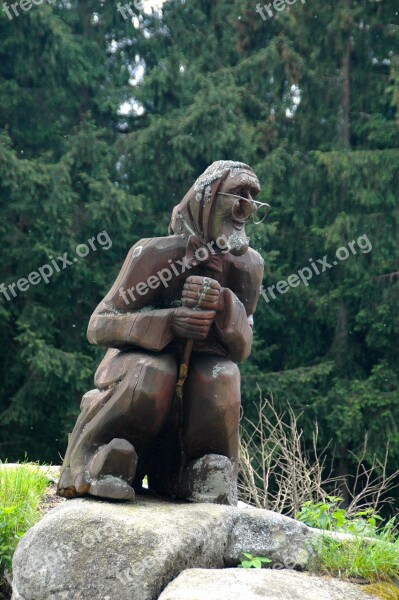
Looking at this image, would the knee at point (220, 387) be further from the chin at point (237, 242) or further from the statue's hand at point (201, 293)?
the chin at point (237, 242)

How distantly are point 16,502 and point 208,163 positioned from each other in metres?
8.89

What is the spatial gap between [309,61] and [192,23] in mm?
2171

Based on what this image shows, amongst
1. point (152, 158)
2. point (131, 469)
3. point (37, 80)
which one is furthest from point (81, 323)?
point (131, 469)

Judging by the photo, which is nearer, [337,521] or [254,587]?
[254,587]

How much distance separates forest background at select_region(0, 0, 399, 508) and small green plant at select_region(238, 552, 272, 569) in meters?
8.56

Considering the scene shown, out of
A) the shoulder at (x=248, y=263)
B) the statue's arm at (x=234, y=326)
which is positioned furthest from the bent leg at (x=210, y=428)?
the shoulder at (x=248, y=263)

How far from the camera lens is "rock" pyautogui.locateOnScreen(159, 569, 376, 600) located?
3.84m

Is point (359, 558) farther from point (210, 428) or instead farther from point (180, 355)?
point (180, 355)

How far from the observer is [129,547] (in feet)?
13.8

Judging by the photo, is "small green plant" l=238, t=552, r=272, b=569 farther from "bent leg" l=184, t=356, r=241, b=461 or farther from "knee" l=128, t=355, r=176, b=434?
"knee" l=128, t=355, r=176, b=434

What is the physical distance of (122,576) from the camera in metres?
4.15

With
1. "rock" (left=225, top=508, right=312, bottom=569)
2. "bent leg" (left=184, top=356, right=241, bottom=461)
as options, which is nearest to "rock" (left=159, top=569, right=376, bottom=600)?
"rock" (left=225, top=508, right=312, bottom=569)

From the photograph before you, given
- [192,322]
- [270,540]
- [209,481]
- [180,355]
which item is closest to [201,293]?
[192,322]

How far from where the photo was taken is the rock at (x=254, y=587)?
384 centimetres
